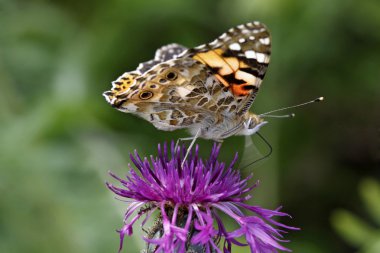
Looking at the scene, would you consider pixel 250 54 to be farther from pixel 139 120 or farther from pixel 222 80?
pixel 139 120

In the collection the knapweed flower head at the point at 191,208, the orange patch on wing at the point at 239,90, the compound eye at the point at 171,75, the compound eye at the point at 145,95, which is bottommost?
the knapweed flower head at the point at 191,208

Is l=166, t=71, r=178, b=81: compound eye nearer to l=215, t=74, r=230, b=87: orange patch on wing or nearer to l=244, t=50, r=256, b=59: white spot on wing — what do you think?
l=215, t=74, r=230, b=87: orange patch on wing

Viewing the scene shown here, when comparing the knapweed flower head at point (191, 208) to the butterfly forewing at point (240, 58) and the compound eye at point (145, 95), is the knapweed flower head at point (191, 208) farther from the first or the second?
the butterfly forewing at point (240, 58)

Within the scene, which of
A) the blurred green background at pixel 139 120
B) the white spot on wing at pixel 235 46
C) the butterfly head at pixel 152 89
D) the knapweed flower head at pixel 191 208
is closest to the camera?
the knapweed flower head at pixel 191 208

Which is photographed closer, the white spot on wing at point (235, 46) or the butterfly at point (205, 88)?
the butterfly at point (205, 88)

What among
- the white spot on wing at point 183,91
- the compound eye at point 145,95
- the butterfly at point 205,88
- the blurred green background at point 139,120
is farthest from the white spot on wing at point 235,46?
the blurred green background at point 139,120

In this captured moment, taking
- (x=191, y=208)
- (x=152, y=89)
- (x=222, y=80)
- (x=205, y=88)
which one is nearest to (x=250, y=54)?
(x=222, y=80)
